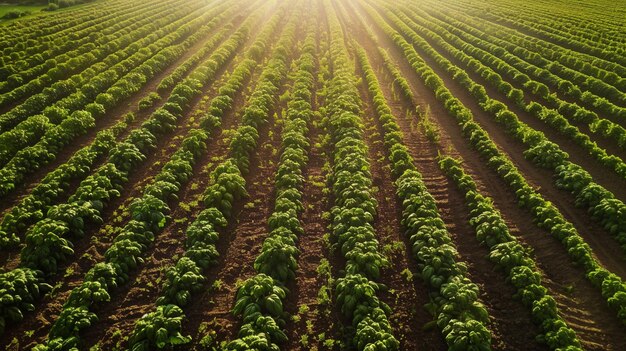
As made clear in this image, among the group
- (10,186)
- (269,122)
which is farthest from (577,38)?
(10,186)

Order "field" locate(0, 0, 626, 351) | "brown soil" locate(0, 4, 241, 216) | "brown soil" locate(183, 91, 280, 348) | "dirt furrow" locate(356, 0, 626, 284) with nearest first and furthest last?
"field" locate(0, 0, 626, 351)
"brown soil" locate(183, 91, 280, 348)
"dirt furrow" locate(356, 0, 626, 284)
"brown soil" locate(0, 4, 241, 216)

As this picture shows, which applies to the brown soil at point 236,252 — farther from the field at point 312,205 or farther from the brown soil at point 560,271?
the brown soil at point 560,271

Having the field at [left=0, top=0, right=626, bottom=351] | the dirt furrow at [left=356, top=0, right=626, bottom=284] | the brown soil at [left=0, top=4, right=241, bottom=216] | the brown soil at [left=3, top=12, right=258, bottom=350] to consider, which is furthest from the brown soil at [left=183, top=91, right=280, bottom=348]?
the dirt furrow at [left=356, top=0, right=626, bottom=284]

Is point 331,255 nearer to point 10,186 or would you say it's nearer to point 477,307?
point 477,307

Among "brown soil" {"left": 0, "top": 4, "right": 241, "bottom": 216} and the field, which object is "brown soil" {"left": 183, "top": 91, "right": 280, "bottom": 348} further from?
"brown soil" {"left": 0, "top": 4, "right": 241, "bottom": 216}

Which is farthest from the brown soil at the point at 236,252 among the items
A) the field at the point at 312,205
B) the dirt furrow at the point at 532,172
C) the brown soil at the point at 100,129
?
the dirt furrow at the point at 532,172

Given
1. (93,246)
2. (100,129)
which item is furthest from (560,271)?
(100,129)

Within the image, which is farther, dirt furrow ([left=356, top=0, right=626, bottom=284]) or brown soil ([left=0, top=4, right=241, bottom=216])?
brown soil ([left=0, top=4, right=241, bottom=216])

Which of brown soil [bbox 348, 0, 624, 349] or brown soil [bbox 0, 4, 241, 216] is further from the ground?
brown soil [bbox 0, 4, 241, 216]
